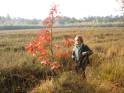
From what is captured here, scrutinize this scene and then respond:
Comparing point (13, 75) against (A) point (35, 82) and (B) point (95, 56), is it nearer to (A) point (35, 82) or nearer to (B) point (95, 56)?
(A) point (35, 82)

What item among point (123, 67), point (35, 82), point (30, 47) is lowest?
point (35, 82)

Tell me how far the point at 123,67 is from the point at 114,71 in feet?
1.02

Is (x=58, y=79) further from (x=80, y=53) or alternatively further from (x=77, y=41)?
(x=77, y=41)

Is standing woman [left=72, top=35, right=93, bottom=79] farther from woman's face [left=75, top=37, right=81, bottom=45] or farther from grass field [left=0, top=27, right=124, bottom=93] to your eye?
grass field [left=0, top=27, right=124, bottom=93]

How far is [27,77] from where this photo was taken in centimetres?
1095

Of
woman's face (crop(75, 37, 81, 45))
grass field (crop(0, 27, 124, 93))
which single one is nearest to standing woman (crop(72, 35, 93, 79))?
woman's face (crop(75, 37, 81, 45))

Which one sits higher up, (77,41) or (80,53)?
(77,41)

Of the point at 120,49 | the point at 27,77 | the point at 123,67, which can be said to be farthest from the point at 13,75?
the point at 120,49

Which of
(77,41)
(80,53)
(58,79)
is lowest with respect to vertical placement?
(58,79)

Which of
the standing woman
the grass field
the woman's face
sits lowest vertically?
the grass field

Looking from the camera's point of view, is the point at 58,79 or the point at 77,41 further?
the point at 77,41

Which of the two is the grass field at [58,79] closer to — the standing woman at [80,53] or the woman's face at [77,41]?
the standing woman at [80,53]

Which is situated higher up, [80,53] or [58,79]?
[80,53]

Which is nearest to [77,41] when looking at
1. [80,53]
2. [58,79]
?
[80,53]
